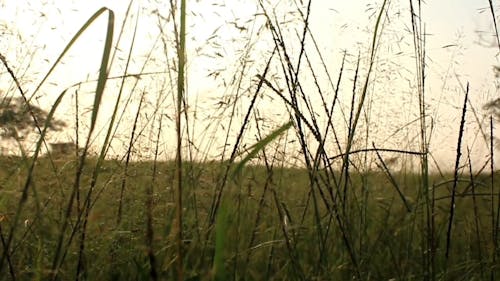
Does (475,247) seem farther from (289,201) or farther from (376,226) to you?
(289,201)

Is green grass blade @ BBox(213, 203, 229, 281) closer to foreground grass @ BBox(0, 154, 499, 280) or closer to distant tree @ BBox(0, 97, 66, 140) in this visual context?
foreground grass @ BBox(0, 154, 499, 280)

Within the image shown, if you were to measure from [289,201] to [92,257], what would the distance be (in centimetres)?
112

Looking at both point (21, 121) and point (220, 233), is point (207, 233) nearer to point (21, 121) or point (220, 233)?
point (220, 233)

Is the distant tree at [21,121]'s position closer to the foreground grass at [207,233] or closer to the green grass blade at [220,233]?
the foreground grass at [207,233]

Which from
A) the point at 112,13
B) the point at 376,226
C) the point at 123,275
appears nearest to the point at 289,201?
the point at 376,226

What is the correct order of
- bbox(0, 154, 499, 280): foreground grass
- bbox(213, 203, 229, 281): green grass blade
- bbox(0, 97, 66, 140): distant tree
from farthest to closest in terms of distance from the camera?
bbox(0, 97, 66, 140): distant tree
bbox(0, 154, 499, 280): foreground grass
bbox(213, 203, 229, 281): green grass blade

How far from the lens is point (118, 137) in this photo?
224cm

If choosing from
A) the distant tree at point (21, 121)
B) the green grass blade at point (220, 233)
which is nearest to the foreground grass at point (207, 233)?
the distant tree at point (21, 121)

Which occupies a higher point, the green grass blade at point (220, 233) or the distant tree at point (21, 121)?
the distant tree at point (21, 121)

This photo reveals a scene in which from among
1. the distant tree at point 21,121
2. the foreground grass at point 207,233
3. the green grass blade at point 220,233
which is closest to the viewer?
the green grass blade at point 220,233

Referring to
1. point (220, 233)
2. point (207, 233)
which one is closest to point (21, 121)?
point (207, 233)

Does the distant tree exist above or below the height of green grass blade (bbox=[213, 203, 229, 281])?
above

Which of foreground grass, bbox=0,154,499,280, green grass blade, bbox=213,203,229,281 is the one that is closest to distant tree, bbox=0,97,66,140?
foreground grass, bbox=0,154,499,280

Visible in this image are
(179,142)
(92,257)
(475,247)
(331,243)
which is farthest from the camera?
(475,247)
